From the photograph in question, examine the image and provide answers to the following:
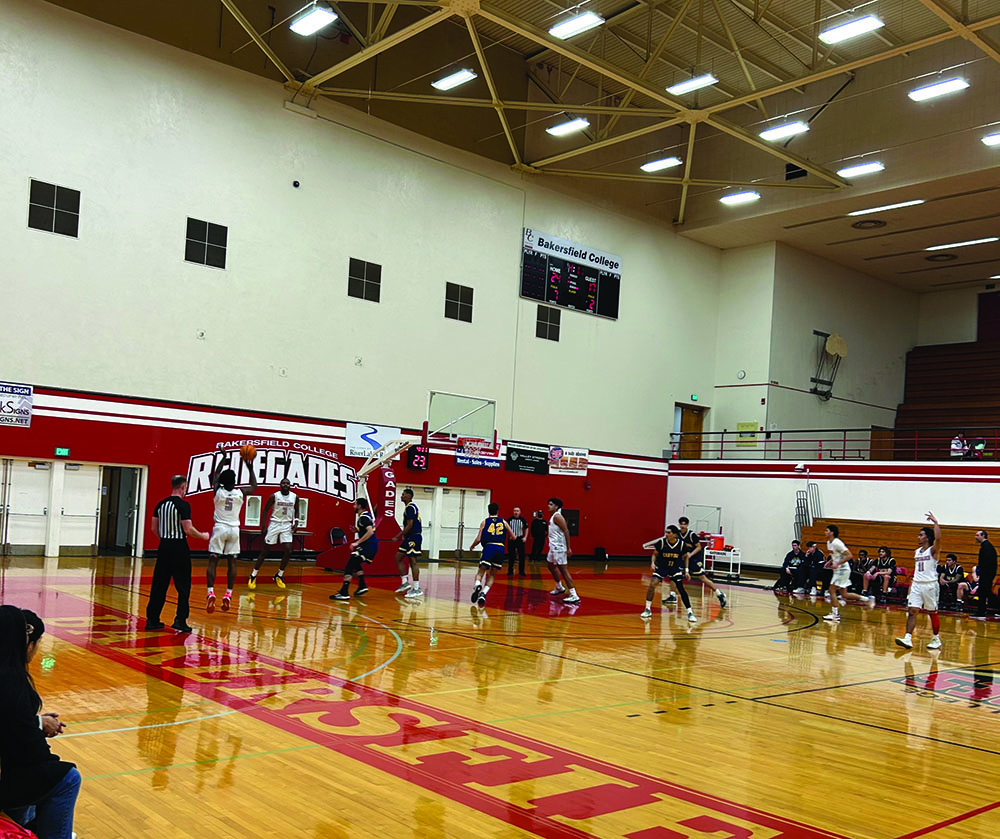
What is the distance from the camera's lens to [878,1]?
21.7 meters

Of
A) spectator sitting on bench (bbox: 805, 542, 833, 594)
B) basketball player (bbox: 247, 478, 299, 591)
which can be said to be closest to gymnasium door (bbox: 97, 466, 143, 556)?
basketball player (bbox: 247, 478, 299, 591)

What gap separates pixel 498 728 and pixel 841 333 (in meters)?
29.7

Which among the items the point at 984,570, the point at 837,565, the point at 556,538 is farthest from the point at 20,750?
the point at 984,570

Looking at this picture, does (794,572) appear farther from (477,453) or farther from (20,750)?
(20,750)

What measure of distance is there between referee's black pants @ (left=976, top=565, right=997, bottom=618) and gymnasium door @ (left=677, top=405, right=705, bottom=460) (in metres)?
12.8

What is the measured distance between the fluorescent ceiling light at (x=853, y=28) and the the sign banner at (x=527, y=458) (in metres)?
13.4

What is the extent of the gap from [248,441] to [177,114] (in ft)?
24.9

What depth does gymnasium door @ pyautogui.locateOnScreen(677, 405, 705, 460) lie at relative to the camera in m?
31.5

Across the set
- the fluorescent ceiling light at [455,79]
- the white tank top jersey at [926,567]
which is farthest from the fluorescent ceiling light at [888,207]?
the white tank top jersey at [926,567]

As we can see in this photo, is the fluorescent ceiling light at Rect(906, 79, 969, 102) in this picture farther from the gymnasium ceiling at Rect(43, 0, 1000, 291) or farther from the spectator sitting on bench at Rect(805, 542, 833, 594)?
the spectator sitting on bench at Rect(805, 542, 833, 594)

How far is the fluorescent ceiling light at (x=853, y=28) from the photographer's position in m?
18.3

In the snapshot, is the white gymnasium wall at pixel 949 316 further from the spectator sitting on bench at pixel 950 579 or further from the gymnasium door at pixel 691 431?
the spectator sitting on bench at pixel 950 579

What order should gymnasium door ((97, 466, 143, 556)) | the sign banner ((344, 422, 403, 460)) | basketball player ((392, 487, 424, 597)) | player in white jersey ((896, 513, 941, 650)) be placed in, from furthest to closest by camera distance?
1. the sign banner ((344, 422, 403, 460))
2. gymnasium door ((97, 466, 143, 556))
3. basketball player ((392, 487, 424, 597))
4. player in white jersey ((896, 513, 941, 650))

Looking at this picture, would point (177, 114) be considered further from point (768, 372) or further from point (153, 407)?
point (768, 372)
